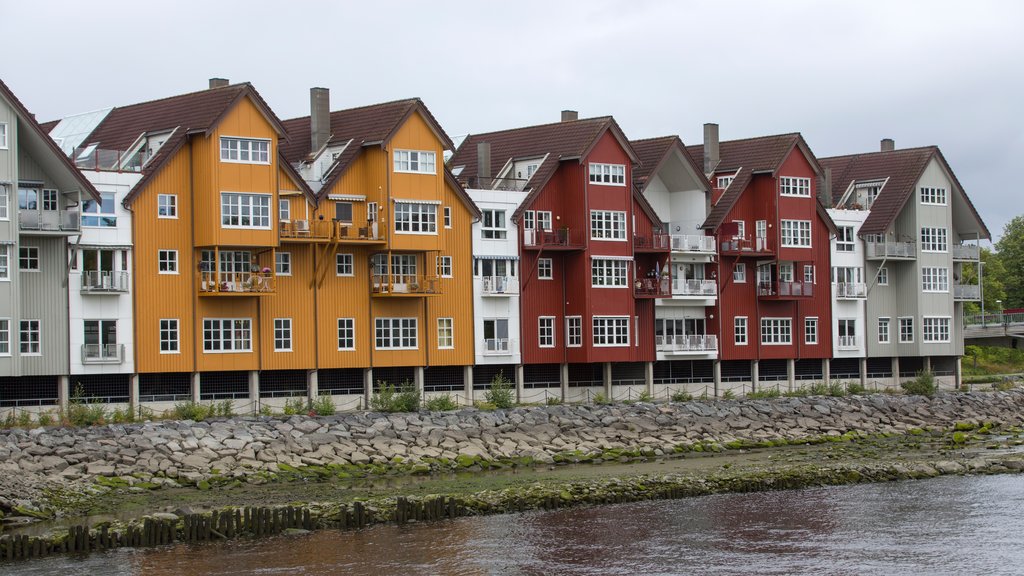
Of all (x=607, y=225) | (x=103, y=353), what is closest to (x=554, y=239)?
(x=607, y=225)

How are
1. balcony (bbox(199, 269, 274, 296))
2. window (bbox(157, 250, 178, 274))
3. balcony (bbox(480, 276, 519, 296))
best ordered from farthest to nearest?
1. balcony (bbox(480, 276, 519, 296))
2. balcony (bbox(199, 269, 274, 296))
3. window (bbox(157, 250, 178, 274))

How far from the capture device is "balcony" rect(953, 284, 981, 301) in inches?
3408

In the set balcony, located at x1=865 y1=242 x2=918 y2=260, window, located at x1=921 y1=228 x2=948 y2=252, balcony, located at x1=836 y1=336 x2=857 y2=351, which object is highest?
window, located at x1=921 y1=228 x2=948 y2=252

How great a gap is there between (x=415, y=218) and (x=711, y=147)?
21.5m

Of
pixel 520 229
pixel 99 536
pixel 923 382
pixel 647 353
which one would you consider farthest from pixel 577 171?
pixel 99 536

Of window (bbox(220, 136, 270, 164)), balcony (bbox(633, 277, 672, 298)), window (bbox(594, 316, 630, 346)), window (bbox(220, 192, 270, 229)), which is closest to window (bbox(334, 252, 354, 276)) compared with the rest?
window (bbox(220, 192, 270, 229))

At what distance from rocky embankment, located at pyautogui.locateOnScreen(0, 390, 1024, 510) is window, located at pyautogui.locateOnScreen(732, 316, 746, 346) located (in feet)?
15.8

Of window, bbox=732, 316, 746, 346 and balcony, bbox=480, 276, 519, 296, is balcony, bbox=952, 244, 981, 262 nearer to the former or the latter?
window, bbox=732, 316, 746, 346

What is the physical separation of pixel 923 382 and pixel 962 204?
1207cm

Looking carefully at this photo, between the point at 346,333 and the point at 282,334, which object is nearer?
the point at 282,334

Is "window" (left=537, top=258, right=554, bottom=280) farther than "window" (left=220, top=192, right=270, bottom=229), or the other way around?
"window" (left=537, top=258, right=554, bottom=280)

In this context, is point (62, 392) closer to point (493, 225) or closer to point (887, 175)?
point (493, 225)

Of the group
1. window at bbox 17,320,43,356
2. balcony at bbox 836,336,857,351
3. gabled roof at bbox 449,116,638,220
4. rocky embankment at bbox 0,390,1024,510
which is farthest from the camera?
balcony at bbox 836,336,857,351

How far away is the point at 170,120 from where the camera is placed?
62.1 m
